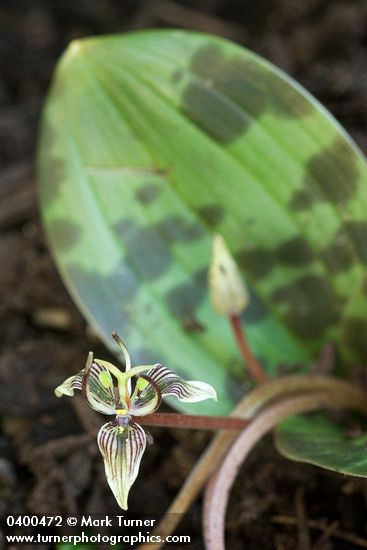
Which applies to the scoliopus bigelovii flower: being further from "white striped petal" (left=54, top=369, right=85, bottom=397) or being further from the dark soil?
the dark soil

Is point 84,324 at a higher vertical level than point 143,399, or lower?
higher

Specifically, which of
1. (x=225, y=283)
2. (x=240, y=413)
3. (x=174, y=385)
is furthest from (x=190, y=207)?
(x=174, y=385)

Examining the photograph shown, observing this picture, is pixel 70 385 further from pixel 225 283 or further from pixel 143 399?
pixel 225 283

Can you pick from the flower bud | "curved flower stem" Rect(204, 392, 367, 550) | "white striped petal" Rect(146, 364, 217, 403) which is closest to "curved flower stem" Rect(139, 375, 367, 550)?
"curved flower stem" Rect(204, 392, 367, 550)

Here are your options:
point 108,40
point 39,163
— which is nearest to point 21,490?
point 39,163

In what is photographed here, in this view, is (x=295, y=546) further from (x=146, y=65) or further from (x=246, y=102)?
(x=146, y=65)
